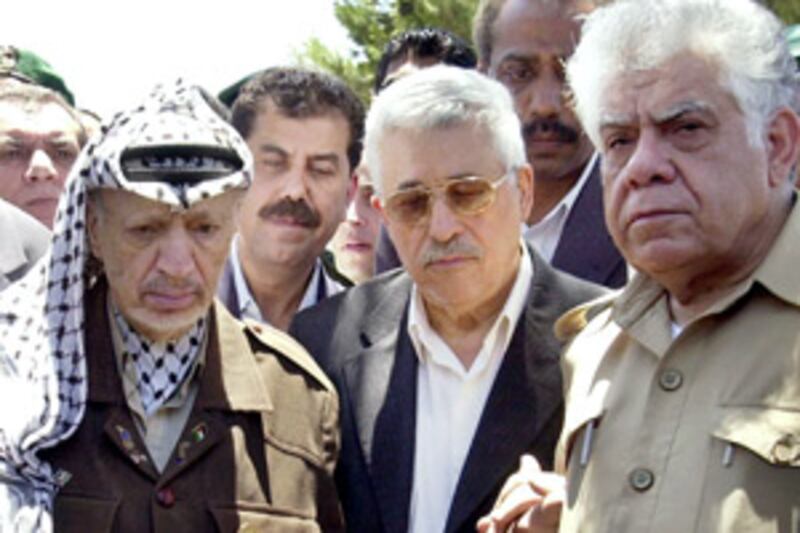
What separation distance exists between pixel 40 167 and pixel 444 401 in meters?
2.45

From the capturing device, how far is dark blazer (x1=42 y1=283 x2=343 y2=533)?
3713 mm

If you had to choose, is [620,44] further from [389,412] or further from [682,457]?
[389,412]

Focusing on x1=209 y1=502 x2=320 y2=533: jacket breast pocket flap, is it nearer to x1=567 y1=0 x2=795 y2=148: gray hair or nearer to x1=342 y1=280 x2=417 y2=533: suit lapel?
x1=342 y1=280 x2=417 y2=533: suit lapel

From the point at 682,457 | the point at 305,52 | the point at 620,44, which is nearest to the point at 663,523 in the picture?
the point at 682,457

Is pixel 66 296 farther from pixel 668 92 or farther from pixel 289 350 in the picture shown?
pixel 668 92

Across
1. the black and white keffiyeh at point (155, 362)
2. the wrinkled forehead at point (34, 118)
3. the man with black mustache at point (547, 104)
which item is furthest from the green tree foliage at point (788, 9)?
the black and white keffiyeh at point (155, 362)

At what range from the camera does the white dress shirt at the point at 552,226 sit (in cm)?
516

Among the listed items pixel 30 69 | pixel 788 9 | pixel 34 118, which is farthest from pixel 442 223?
pixel 788 9

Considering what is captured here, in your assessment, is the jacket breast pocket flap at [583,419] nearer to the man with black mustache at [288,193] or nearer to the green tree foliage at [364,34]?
the man with black mustache at [288,193]

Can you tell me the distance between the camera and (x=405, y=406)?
4176 millimetres

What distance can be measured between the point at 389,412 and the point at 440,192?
Answer: 66 cm

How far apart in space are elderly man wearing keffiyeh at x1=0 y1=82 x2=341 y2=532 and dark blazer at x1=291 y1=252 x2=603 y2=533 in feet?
0.45

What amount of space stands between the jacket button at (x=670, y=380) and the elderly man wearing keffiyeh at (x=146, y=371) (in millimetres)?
1196

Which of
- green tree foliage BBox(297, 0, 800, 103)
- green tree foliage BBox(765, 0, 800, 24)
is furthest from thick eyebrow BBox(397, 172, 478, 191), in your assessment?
green tree foliage BBox(297, 0, 800, 103)
